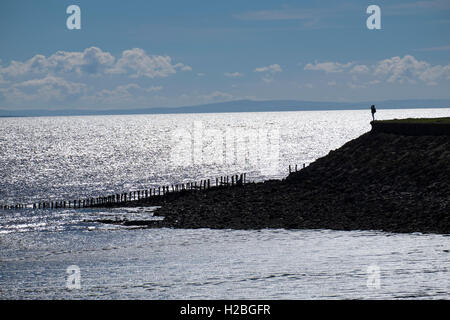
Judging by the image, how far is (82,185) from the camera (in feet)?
371

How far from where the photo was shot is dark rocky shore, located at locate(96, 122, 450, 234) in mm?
54281

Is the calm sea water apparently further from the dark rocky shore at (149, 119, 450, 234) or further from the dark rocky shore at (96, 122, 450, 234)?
the dark rocky shore at (149, 119, 450, 234)

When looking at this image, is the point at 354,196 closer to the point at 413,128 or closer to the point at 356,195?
the point at 356,195

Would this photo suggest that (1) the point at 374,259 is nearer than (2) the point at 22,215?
Yes

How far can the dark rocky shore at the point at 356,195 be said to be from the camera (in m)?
54.3

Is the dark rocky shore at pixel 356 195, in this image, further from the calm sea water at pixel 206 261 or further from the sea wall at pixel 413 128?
the calm sea water at pixel 206 261

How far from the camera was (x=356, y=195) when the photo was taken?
6144 centimetres

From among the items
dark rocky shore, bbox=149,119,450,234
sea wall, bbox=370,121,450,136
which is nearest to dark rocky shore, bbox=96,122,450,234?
dark rocky shore, bbox=149,119,450,234

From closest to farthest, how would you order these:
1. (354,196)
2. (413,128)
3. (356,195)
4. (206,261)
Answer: (206,261), (354,196), (356,195), (413,128)

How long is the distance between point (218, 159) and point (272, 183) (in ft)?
315

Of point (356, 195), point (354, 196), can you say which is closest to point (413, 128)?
point (356, 195)


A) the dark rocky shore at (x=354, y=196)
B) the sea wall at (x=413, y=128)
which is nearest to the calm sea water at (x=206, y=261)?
the dark rocky shore at (x=354, y=196)
